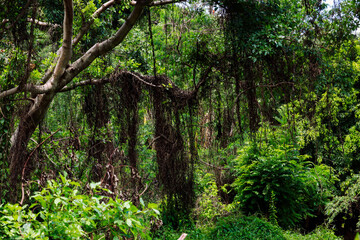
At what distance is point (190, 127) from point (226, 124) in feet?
2.32

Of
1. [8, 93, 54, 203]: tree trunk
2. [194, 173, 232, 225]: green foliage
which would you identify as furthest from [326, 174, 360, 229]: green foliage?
[8, 93, 54, 203]: tree trunk

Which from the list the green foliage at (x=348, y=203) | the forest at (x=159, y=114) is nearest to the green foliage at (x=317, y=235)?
the forest at (x=159, y=114)

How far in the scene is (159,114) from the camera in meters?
5.92

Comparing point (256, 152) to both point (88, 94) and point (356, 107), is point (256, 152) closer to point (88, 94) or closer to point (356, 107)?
point (356, 107)

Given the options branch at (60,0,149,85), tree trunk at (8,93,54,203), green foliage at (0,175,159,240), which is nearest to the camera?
green foliage at (0,175,159,240)

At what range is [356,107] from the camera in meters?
9.53

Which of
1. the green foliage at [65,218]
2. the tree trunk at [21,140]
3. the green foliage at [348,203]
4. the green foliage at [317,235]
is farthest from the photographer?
the green foliage at [348,203]

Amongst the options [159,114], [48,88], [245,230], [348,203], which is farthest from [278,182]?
[48,88]

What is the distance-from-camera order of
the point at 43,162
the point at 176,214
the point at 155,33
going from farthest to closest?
1. the point at 155,33
2. the point at 176,214
3. the point at 43,162

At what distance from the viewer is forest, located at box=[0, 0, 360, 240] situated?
12.8ft

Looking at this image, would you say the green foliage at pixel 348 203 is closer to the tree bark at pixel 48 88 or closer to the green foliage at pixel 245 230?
the green foliage at pixel 245 230

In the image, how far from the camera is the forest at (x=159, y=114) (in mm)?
3914

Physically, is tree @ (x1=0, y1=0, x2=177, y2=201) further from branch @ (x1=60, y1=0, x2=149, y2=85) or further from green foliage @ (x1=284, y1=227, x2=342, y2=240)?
green foliage @ (x1=284, y1=227, x2=342, y2=240)

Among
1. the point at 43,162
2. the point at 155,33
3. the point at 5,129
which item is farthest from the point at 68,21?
the point at 155,33
